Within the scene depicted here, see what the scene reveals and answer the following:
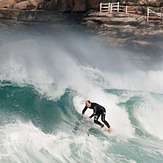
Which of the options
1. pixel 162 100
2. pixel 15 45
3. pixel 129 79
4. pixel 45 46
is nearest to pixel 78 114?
pixel 162 100

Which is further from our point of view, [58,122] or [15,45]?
[15,45]

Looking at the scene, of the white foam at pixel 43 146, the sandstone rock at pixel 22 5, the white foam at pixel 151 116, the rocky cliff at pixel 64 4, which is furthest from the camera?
the sandstone rock at pixel 22 5

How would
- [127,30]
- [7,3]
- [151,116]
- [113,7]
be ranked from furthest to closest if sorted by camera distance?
[7,3], [113,7], [127,30], [151,116]

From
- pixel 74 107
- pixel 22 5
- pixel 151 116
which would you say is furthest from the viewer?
pixel 22 5

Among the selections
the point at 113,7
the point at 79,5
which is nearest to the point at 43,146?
the point at 113,7

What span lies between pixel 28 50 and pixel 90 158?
16540 mm

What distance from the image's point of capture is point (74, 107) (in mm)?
10805

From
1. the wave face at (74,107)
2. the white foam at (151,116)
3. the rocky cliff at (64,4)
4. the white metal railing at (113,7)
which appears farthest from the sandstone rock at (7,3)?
the white foam at (151,116)

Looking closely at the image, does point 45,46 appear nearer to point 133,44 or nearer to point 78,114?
point 133,44

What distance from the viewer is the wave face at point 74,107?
6.25 metres

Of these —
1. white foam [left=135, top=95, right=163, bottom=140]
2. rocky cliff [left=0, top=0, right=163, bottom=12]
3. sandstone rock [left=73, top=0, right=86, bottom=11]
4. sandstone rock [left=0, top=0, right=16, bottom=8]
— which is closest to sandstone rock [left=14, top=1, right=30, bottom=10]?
rocky cliff [left=0, top=0, right=163, bottom=12]

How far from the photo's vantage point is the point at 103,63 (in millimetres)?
21297

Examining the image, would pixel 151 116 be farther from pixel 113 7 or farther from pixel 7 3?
pixel 7 3

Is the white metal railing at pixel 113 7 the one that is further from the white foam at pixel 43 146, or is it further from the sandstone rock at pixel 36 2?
the white foam at pixel 43 146
